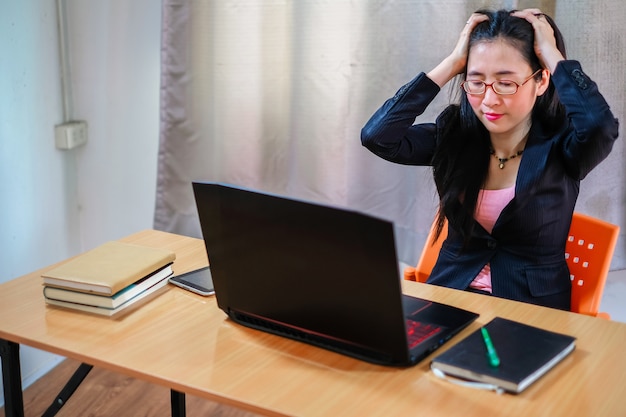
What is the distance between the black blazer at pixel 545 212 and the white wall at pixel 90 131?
141 centimetres

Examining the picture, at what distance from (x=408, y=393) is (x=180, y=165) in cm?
173

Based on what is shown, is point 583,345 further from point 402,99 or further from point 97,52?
point 97,52

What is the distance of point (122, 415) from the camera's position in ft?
8.09

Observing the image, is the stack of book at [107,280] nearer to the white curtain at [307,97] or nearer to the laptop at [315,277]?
the laptop at [315,277]

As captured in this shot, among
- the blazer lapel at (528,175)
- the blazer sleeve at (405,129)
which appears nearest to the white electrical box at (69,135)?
the blazer sleeve at (405,129)

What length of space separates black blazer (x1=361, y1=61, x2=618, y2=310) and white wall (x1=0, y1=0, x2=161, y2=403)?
1405 mm

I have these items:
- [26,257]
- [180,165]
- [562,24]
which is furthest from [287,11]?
[26,257]

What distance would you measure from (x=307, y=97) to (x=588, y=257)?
108 centimetres

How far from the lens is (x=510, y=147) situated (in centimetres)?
186

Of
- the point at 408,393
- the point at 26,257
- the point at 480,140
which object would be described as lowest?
the point at 26,257

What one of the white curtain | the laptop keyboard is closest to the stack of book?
the laptop keyboard

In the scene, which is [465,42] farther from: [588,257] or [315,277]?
[315,277]

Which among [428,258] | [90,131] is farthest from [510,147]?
[90,131]

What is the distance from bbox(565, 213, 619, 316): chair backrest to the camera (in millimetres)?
1804
